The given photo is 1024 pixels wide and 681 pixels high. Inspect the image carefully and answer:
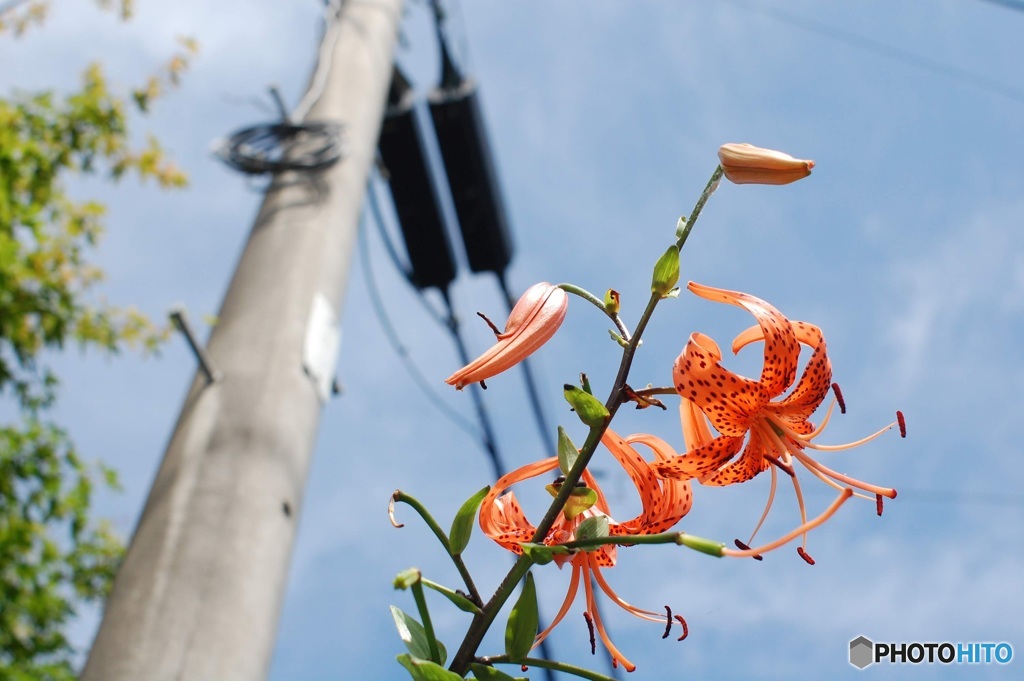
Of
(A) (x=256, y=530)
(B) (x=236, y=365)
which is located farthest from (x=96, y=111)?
(A) (x=256, y=530)

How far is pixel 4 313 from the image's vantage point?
80.8 inches

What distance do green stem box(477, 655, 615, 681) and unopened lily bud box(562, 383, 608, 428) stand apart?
0.08 metres

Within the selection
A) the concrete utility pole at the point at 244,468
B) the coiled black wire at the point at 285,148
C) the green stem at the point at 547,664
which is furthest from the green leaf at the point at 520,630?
the coiled black wire at the point at 285,148

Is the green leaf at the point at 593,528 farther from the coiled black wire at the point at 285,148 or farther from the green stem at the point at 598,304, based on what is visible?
the coiled black wire at the point at 285,148

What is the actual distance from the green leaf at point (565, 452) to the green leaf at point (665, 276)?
0.20ft

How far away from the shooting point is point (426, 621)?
308mm

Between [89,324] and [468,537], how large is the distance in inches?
83.0

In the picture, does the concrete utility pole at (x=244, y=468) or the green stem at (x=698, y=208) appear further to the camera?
the concrete utility pole at (x=244, y=468)

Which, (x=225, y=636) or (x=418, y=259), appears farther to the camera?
(x=418, y=259)

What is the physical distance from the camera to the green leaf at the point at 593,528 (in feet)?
1.04

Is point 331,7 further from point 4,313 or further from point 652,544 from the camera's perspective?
point 652,544

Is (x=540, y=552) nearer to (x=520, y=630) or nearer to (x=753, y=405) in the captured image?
(x=520, y=630)

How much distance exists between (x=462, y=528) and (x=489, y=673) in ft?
0.17

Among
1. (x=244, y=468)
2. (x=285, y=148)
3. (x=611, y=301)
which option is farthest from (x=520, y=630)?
(x=285, y=148)
